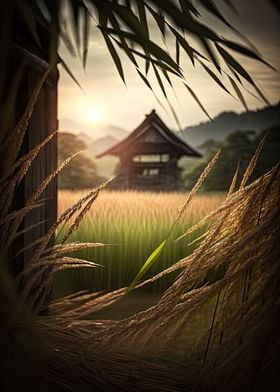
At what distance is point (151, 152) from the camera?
12.5 m

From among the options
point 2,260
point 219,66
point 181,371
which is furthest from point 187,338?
point 2,260

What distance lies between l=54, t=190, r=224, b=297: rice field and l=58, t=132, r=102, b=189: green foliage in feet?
43.2

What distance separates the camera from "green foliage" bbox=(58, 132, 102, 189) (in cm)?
1828

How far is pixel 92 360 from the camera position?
762 millimetres

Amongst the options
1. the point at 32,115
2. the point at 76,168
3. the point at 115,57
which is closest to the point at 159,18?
the point at 115,57

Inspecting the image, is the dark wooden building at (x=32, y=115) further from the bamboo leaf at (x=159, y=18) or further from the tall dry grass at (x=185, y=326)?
the tall dry grass at (x=185, y=326)

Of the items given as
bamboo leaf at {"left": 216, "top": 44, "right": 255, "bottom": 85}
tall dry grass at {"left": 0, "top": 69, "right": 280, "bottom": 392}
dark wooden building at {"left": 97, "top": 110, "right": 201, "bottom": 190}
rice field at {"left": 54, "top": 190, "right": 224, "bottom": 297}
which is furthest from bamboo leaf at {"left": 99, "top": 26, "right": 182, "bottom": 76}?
dark wooden building at {"left": 97, "top": 110, "right": 201, "bottom": 190}

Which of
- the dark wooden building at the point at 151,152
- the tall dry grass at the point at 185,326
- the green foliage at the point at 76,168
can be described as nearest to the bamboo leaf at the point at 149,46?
the tall dry grass at the point at 185,326

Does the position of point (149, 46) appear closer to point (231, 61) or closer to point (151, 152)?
point (231, 61)

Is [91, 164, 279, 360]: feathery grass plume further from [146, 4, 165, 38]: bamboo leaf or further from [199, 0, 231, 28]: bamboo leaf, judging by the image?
[146, 4, 165, 38]: bamboo leaf

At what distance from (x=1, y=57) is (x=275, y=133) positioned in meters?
13.5

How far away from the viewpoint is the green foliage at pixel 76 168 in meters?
18.3

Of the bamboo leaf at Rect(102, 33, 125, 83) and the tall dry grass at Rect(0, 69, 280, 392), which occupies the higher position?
the bamboo leaf at Rect(102, 33, 125, 83)

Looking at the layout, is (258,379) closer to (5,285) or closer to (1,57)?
(5,285)
